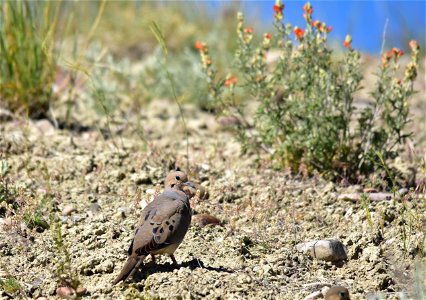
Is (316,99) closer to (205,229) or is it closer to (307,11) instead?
(307,11)

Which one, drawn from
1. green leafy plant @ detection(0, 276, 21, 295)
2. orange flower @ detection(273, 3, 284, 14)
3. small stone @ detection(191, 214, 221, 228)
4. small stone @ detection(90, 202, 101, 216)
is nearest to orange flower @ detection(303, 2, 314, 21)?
orange flower @ detection(273, 3, 284, 14)

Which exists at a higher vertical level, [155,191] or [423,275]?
[155,191]

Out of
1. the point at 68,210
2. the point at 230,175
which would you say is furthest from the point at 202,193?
the point at 68,210

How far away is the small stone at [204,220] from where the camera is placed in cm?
483

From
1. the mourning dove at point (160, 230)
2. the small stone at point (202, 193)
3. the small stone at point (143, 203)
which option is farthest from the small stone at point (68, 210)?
the mourning dove at point (160, 230)

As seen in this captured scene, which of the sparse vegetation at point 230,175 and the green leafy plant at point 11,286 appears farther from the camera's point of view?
the sparse vegetation at point 230,175

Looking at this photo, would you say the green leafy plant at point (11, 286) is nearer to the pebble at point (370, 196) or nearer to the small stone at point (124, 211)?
the small stone at point (124, 211)

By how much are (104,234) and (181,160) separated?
4.87 feet

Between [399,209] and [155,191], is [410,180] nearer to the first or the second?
[399,209]

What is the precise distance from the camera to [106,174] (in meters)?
5.74

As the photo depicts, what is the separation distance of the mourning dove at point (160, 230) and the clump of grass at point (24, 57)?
295cm

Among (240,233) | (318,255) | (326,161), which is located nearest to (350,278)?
(318,255)

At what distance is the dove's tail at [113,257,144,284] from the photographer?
396cm

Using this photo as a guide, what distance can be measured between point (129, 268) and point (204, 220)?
0.97m
